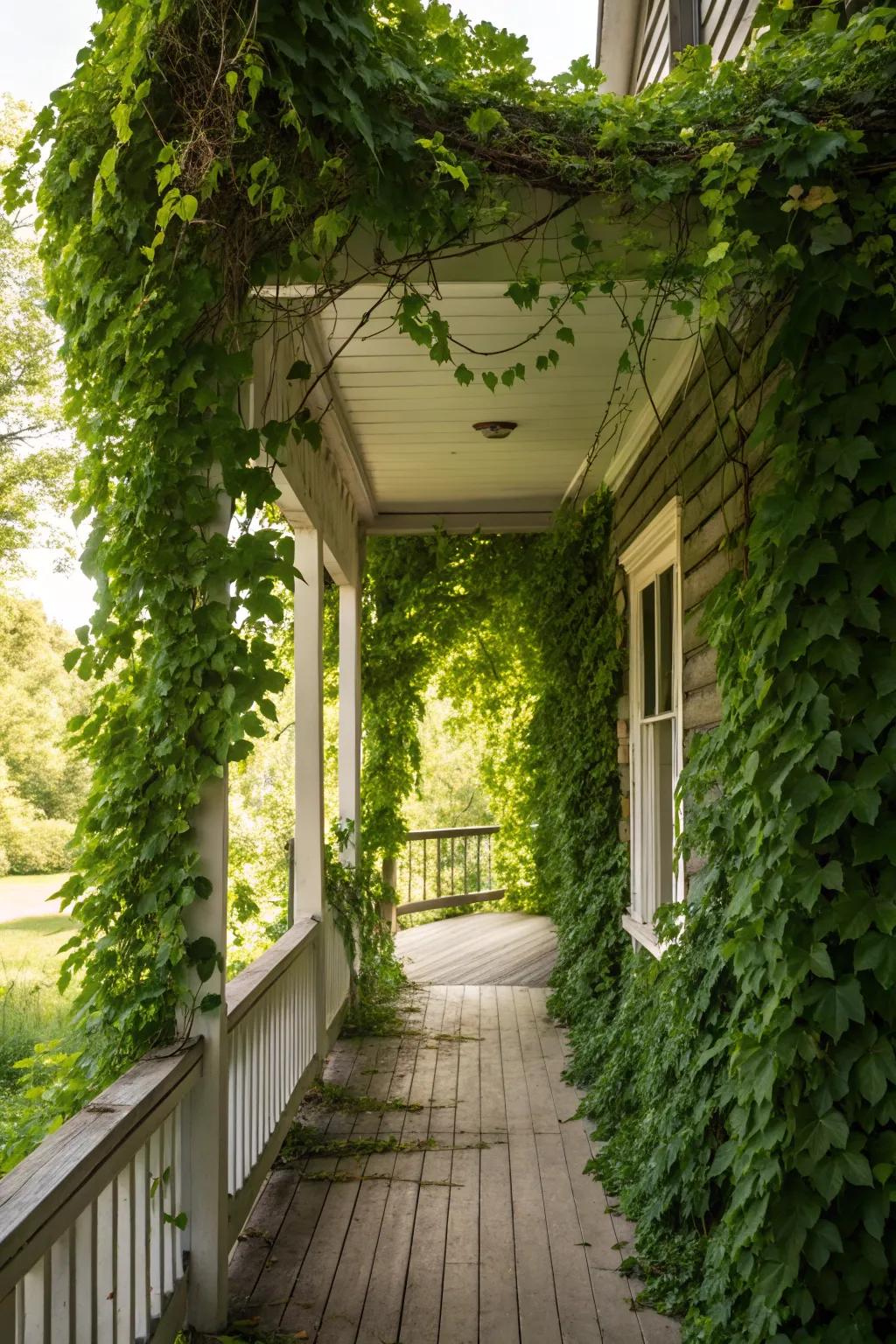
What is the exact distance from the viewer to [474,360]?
4.30 metres

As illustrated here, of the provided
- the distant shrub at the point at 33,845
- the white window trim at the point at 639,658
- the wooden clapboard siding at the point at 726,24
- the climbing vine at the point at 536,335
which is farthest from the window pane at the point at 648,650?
the distant shrub at the point at 33,845

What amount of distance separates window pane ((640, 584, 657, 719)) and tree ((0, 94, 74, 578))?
9.76 m

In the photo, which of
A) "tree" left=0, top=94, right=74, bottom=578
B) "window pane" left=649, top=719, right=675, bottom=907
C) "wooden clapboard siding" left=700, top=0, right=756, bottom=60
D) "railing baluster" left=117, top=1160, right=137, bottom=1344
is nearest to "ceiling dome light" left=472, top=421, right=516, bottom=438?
"window pane" left=649, top=719, right=675, bottom=907

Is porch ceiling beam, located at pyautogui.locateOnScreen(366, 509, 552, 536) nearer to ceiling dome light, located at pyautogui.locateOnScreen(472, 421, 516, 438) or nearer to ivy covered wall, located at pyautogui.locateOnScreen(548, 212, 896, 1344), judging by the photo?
ceiling dome light, located at pyautogui.locateOnScreen(472, 421, 516, 438)

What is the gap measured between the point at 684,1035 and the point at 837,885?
1.10 meters

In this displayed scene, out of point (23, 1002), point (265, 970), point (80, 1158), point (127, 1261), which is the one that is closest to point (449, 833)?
point (23, 1002)

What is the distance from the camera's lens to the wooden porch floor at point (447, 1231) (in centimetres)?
307

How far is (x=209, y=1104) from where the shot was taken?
9.18ft

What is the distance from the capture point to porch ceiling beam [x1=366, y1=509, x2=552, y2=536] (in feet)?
23.6

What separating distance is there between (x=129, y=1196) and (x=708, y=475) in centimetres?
269

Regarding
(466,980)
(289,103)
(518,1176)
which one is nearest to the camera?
(289,103)

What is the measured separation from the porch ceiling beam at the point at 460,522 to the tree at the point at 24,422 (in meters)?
7.41

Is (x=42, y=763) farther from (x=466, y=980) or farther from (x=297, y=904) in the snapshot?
(x=297, y=904)

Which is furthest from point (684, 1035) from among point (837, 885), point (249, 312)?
point (249, 312)
